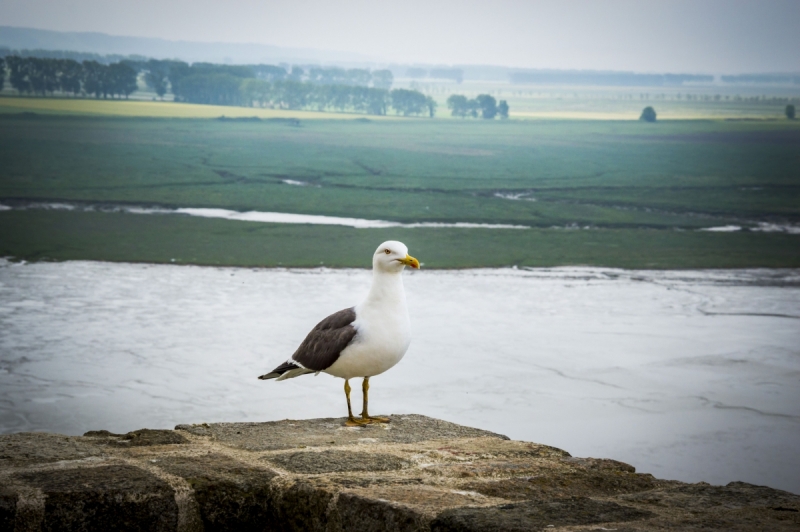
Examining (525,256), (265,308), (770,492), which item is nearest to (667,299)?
(525,256)

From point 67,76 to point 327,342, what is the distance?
43.7 meters

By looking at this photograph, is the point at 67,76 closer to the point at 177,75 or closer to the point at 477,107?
the point at 177,75

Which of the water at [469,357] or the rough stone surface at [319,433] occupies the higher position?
the rough stone surface at [319,433]

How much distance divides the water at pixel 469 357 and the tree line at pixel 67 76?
26208 millimetres

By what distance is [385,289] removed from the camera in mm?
6086

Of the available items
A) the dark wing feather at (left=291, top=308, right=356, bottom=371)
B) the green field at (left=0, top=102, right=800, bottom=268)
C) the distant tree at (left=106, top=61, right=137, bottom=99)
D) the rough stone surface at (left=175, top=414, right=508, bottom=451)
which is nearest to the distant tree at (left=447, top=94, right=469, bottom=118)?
the green field at (left=0, top=102, right=800, bottom=268)

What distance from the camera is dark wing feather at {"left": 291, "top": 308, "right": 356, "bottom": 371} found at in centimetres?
607

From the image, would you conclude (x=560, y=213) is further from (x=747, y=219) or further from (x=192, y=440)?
(x=192, y=440)

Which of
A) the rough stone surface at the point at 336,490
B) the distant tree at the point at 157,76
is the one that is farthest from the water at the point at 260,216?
the distant tree at the point at 157,76

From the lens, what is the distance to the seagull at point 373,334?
6016 millimetres

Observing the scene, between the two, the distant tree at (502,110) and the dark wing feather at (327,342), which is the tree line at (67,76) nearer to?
the distant tree at (502,110)

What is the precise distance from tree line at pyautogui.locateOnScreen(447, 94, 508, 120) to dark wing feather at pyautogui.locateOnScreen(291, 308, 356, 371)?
→ 64.4m

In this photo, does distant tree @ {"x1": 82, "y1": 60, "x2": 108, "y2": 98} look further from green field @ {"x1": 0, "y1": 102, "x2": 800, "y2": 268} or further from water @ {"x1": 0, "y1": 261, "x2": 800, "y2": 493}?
water @ {"x1": 0, "y1": 261, "x2": 800, "y2": 493}

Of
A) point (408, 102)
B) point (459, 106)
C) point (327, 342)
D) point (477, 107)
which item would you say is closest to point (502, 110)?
point (477, 107)
